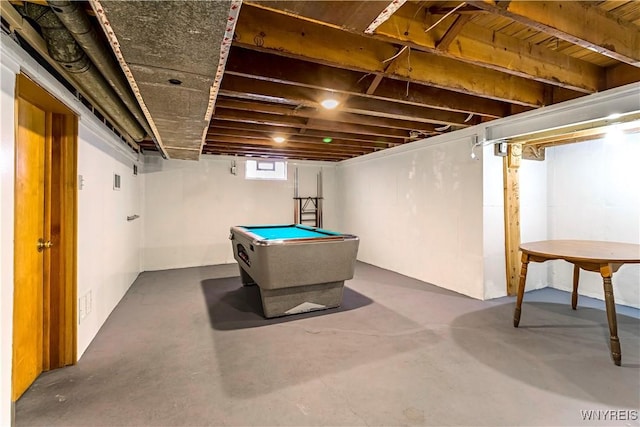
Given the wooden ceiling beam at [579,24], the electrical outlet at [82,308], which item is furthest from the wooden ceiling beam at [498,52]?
the electrical outlet at [82,308]

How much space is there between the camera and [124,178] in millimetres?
3855

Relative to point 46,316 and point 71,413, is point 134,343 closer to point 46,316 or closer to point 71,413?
point 46,316

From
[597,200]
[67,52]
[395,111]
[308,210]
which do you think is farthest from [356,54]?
[308,210]

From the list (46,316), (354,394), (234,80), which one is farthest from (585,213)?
(46,316)

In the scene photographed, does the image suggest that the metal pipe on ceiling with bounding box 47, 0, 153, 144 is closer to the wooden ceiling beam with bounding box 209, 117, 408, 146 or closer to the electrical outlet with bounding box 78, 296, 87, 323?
the wooden ceiling beam with bounding box 209, 117, 408, 146

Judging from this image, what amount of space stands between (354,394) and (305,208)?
4.93 meters

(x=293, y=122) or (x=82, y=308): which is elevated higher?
(x=293, y=122)

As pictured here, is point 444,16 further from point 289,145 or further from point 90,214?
point 289,145

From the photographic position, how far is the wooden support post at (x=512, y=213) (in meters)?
3.78

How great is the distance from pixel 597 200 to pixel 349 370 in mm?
4014

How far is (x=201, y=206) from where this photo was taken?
5.71m

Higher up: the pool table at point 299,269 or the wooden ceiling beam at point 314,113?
the wooden ceiling beam at point 314,113

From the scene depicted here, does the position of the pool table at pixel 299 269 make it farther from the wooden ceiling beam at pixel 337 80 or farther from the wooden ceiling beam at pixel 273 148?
the wooden ceiling beam at pixel 273 148

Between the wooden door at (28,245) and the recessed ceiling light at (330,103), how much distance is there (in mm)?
2148
